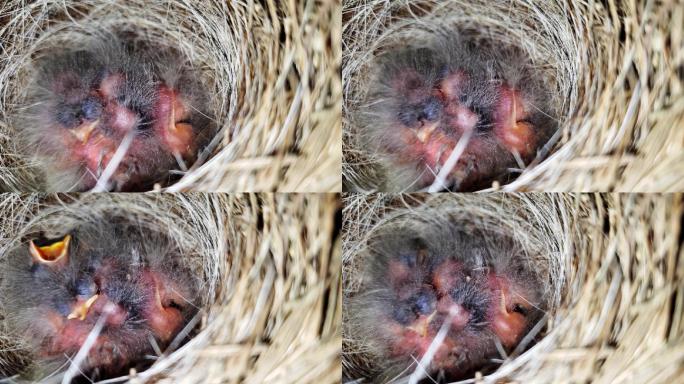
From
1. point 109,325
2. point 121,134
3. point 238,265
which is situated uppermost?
point 121,134

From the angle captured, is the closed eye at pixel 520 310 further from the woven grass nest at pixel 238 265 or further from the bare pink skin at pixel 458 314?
the woven grass nest at pixel 238 265

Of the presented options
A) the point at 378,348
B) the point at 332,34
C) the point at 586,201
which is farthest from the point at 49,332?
the point at 586,201

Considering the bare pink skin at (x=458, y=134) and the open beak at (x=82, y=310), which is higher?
the bare pink skin at (x=458, y=134)

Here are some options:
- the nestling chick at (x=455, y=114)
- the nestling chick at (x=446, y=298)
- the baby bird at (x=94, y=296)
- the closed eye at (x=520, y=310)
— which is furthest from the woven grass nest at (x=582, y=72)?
the baby bird at (x=94, y=296)

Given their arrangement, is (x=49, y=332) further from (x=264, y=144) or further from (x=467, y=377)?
(x=467, y=377)

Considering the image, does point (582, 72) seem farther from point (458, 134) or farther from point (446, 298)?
point (446, 298)

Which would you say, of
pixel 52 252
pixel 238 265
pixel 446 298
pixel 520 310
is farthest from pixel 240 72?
pixel 520 310
